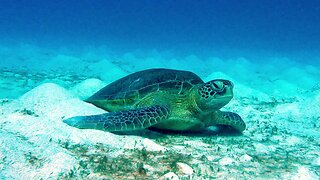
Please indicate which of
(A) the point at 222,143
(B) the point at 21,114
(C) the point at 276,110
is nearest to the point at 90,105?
(B) the point at 21,114

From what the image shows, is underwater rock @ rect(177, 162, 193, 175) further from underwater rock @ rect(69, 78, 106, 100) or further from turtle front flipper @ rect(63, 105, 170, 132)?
underwater rock @ rect(69, 78, 106, 100)

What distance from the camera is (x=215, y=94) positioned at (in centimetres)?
438

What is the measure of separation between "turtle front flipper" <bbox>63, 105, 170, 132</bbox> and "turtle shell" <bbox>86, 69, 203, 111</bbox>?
31.6 inches

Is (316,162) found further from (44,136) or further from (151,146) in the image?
(44,136)

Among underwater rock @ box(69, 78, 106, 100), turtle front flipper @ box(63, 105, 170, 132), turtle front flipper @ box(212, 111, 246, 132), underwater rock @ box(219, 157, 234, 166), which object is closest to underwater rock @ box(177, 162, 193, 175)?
underwater rock @ box(219, 157, 234, 166)

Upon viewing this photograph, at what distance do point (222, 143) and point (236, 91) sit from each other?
17.3 ft

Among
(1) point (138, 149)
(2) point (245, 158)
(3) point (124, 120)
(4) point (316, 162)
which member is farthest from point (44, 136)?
(4) point (316, 162)

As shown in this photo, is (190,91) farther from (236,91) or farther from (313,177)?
(236,91)

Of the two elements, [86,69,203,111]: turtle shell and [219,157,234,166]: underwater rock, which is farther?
[86,69,203,111]: turtle shell

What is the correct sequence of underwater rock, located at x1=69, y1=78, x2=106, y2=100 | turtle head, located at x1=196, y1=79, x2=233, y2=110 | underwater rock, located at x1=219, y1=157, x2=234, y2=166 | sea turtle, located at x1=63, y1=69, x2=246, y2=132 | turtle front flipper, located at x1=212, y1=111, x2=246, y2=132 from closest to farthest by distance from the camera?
underwater rock, located at x1=219, y1=157, x2=234, y2=166
sea turtle, located at x1=63, y1=69, x2=246, y2=132
turtle head, located at x1=196, y1=79, x2=233, y2=110
turtle front flipper, located at x1=212, y1=111, x2=246, y2=132
underwater rock, located at x1=69, y1=78, x2=106, y2=100

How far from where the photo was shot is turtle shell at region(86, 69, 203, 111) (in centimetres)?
498

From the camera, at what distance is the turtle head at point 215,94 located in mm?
4324

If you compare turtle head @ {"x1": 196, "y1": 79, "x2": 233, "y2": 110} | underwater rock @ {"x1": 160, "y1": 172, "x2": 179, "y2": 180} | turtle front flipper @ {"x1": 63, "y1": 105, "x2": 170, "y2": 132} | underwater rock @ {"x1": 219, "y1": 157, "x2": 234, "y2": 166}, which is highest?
turtle head @ {"x1": 196, "y1": 79, "x2": 233, "y2": 110}

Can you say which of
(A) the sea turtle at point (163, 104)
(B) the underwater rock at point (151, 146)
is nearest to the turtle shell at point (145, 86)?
(A) the sea turtle at point (163, 104)
